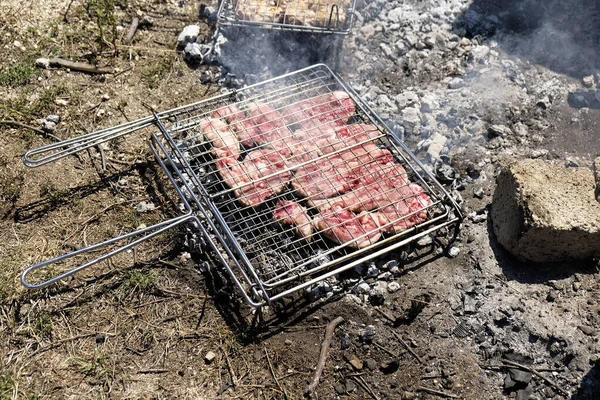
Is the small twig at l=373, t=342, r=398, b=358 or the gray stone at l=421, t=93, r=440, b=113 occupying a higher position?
the gray stone at l=421, t=93, r=440, b=113

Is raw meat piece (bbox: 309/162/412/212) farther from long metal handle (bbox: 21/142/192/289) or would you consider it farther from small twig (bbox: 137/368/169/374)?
small twig (bbox: 137/368/169/374)

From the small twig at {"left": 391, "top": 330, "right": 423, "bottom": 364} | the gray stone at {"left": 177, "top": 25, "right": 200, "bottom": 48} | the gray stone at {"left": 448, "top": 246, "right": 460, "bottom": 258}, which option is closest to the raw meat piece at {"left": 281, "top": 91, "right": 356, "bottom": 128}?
the gray stone at {"left": 448, "top": 246, "right": 460, "bottom": 258}

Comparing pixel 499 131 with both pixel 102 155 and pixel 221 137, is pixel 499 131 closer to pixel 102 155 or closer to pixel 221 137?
pixel 221 137

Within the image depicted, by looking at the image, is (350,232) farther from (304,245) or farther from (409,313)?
(409,313)

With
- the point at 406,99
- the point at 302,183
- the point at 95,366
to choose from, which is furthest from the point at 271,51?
the point at 95,366

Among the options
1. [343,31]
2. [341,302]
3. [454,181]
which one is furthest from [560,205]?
[343,31]

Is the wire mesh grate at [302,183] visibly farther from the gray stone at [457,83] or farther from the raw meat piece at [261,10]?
the gray stone at [457,83]
